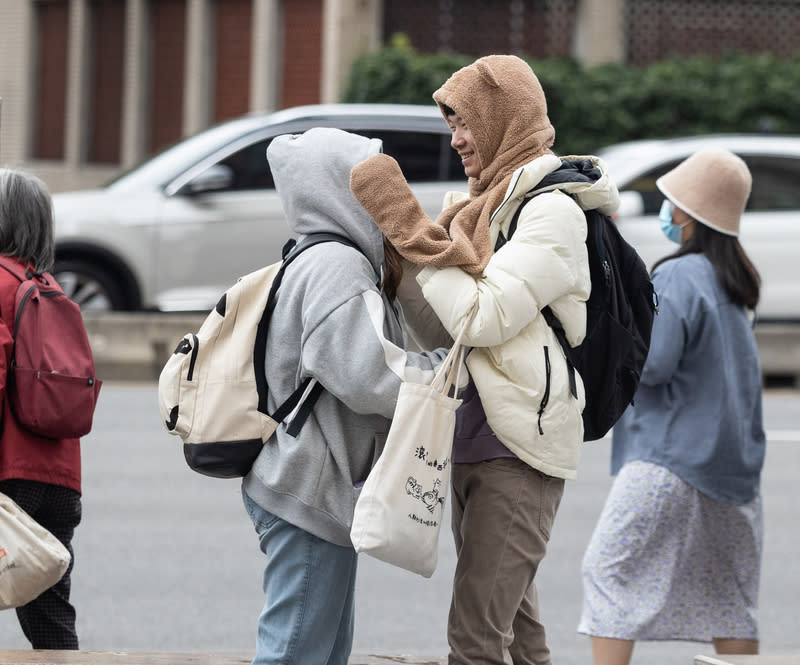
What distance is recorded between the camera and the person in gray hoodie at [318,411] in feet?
11.0

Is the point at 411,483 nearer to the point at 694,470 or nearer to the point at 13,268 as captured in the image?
the point at 13,268

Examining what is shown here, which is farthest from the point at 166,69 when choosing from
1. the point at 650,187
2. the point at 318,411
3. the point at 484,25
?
the point at 318,411

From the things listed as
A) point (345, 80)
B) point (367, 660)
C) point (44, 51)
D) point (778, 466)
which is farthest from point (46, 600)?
point (44, 51)

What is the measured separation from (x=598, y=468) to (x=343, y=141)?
21.3 ft

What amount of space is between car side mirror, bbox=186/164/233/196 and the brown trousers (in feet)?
27.6

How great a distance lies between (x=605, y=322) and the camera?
3.65 metres

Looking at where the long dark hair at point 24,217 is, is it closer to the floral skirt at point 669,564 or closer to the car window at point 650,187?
the floral skirt at point 669,564

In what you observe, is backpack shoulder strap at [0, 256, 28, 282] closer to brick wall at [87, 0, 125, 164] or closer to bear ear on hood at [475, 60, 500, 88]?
bear ear on hood at [475, 60, 500, 88]

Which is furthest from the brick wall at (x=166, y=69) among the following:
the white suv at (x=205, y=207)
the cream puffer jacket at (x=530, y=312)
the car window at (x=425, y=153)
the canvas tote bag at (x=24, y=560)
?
the cream puffer jacket at (x=530, y=312)

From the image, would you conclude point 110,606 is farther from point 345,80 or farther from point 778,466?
point 345,80

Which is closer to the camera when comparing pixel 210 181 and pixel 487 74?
pixel 487 74

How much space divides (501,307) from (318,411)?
1.63ft

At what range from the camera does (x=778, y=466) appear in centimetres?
Answer: 985

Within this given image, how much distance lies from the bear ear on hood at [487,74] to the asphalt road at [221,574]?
310 cm
